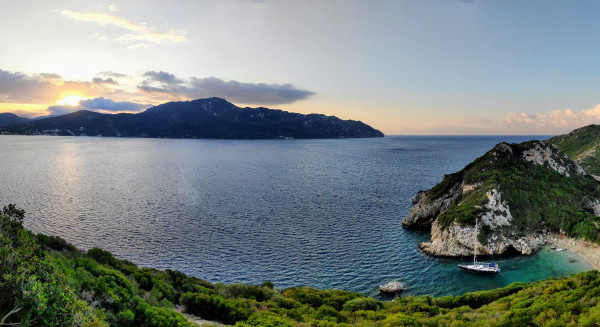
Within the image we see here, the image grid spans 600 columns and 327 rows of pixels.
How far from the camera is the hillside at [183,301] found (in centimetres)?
1428

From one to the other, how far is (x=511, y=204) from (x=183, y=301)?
2597 inches

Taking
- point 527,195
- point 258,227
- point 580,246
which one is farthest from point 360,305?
point 527,195

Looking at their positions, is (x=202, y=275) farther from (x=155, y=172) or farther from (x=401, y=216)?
(x=155, y=172)

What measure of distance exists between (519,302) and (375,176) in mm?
103882

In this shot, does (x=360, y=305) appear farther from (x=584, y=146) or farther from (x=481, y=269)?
(x=584, y=146)

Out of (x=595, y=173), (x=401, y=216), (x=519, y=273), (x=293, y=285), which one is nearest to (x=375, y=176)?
(x=401, y=216)

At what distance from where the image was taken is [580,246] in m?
55.2

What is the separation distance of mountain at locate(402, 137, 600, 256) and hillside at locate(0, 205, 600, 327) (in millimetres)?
20902

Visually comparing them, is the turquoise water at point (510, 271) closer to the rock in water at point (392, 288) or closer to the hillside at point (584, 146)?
the rock in water at point (392, 288)

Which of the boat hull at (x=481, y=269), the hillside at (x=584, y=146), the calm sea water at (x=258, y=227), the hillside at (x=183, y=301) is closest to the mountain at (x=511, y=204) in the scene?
the calm sea water at (x=258, y=227)

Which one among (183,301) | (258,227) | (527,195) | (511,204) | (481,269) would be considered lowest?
(481,269)

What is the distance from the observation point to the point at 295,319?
2822 cm

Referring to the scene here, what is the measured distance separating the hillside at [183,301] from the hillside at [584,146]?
115 m

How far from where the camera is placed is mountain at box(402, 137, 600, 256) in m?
57.5
